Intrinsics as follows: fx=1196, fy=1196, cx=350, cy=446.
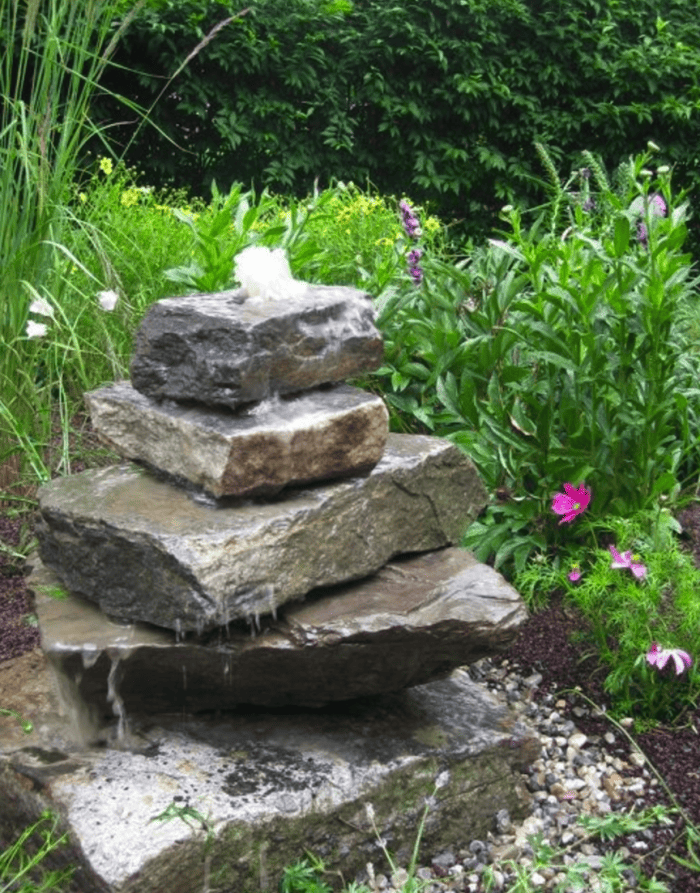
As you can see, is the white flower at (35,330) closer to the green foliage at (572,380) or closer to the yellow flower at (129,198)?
the green foliage at (572,380)

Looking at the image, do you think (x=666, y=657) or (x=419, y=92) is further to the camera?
(x=419, y=92)

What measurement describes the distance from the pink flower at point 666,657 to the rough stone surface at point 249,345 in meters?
1.18

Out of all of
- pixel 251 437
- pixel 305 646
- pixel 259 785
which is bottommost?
pixel 259 785

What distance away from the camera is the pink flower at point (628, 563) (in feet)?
12.0

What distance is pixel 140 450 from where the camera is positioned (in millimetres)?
3332

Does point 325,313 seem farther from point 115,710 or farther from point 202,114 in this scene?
point 202,114

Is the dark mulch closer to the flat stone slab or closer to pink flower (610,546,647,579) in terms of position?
pink flower (610,546,647,579)

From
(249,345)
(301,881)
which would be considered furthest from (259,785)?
(249,345)

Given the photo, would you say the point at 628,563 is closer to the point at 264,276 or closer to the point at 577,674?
the point at 577,674

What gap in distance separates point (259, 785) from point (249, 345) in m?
1.12

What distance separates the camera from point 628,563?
371cm

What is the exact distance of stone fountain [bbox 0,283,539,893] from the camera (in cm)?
297

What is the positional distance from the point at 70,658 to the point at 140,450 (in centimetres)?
61

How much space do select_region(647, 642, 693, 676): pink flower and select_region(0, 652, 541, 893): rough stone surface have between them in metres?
0.41
